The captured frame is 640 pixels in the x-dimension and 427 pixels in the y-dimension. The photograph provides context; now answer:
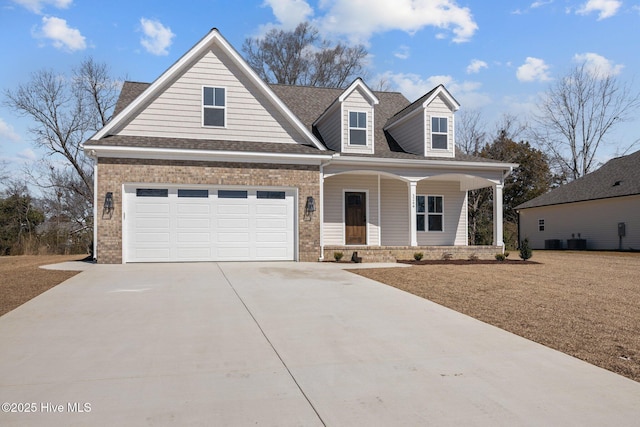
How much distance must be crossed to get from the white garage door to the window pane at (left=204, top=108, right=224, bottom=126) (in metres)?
2.34

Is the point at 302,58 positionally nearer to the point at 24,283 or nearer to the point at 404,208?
the point at 404,208

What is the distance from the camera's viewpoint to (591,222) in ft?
93.5

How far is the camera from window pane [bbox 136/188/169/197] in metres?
14.0

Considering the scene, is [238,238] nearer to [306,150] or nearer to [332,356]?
[306,150]

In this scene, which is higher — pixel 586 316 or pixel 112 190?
pixel 112 190

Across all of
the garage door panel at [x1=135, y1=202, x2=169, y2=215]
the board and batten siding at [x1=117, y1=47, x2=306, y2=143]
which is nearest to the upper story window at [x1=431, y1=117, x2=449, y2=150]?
the board and batten siding at [x1=117, y1=47, x2=306, y2=143]

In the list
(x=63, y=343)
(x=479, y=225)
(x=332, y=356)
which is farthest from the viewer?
(x=479, y=225)

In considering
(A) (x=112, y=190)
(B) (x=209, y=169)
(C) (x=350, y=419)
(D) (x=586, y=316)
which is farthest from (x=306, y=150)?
(C) (x=350, y=419)

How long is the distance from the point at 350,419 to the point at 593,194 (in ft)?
96.3

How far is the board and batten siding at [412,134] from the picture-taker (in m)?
18.4

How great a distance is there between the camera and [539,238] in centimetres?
3288

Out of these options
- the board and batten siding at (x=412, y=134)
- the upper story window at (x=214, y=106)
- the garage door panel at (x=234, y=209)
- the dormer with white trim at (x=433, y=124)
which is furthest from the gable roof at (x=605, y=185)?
the upper story window at (x=214, y=106)

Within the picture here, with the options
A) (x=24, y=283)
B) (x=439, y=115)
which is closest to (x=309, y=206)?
(x=439, y=115)

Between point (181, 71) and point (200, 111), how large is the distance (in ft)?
4.50
